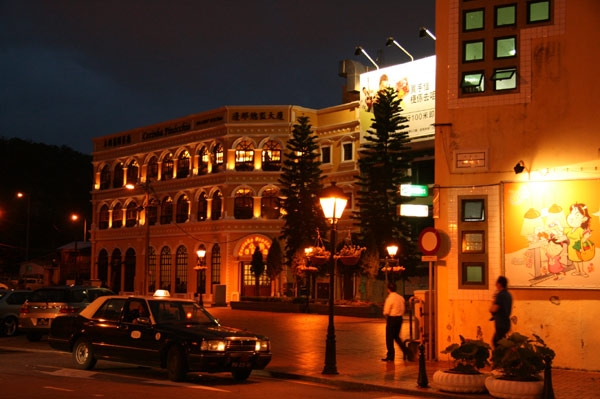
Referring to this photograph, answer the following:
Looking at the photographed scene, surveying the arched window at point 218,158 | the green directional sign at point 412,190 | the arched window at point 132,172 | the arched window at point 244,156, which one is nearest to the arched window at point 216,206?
the arched window at point 218,158

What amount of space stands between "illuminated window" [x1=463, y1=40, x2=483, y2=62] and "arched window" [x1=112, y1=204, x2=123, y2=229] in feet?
167

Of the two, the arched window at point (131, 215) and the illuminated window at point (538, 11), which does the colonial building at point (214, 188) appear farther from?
the illuminated window at point (538, 11)

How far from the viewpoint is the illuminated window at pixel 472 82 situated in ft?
57.0

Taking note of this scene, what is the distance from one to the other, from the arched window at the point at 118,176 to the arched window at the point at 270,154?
50.5 ft

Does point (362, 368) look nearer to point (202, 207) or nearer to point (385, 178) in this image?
point (385, 178)

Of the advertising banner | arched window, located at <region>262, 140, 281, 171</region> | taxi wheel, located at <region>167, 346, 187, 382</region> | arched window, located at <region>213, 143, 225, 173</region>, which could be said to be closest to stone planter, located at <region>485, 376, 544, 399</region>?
the advertising banner

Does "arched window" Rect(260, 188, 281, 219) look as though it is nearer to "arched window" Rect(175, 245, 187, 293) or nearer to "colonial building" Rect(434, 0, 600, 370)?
"arched window" Rect(175, 245, 187, 293)

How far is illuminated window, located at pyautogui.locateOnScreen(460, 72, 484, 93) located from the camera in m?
17.4

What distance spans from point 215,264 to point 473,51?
4078 centimetres

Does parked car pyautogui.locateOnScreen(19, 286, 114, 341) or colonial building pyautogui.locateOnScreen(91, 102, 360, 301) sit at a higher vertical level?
colonial building pyautogui.locateOnScreen(91, 102, 360, 301)

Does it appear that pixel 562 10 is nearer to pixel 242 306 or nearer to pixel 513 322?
pixel 513 322

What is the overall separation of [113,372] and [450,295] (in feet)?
23.7

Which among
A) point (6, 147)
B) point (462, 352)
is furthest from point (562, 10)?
point (6, 147)

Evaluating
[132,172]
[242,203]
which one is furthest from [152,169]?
[242,203]
